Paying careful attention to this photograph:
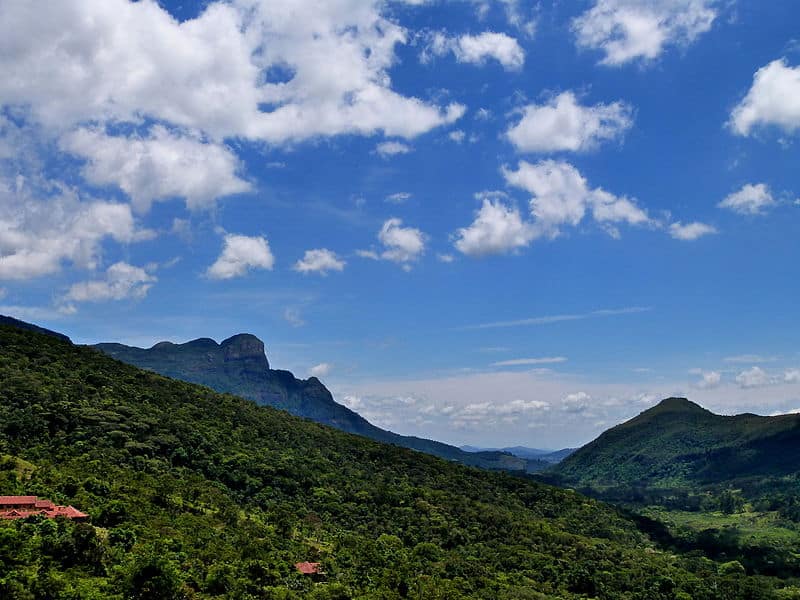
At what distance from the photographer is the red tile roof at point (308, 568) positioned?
80188 millimetres

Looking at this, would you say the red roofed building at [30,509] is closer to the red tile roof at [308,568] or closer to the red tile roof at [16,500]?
the red tile roof at [16,500]

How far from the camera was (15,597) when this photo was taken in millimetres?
47531

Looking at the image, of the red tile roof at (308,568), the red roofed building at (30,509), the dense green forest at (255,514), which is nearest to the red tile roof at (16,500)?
the red roofed building at (30,509)

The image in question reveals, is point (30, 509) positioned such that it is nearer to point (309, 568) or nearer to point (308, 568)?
point (308, 568)

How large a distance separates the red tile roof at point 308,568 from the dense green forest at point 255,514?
217 cm

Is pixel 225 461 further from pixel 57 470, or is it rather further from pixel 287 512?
pixel 57 470

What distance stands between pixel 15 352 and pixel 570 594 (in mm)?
129814

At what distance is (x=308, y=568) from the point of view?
8138 cm

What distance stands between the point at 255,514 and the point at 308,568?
25.4 metres

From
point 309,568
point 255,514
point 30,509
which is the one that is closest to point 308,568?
point 309,568

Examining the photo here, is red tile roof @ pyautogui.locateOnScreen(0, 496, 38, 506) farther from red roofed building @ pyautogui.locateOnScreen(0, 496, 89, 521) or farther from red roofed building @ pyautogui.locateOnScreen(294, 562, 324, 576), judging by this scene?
red roofed building @ pyautogui.locateOnScreen(294, 562, 324, 576)

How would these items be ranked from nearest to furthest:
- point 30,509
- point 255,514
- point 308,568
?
point 30,509 → point 308,568 → point 255,514

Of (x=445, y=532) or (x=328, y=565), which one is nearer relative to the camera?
(x=328, y=565)

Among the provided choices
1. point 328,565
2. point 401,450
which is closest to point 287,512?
point 328,565
